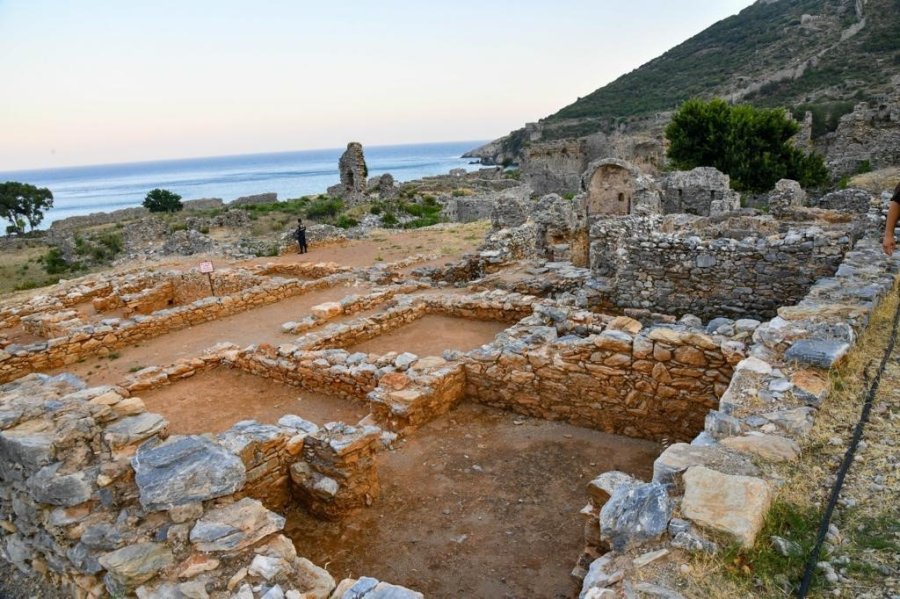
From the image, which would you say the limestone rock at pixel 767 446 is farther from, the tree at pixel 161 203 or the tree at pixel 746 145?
the tree at pixel 161 203

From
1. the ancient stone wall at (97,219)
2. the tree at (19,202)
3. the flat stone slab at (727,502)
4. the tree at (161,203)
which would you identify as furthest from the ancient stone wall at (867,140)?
the tree at (19,202)

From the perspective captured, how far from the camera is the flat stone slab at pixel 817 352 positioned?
181 inches

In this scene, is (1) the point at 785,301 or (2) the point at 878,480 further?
(1) the point at 785,301

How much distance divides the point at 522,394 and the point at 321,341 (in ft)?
13.4

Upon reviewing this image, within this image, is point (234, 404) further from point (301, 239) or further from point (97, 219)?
point (97, 219)

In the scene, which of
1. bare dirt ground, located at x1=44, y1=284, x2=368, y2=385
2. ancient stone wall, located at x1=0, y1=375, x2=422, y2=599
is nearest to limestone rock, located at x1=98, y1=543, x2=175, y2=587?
ancient stone wall, located at x1=0, y1=375, x2=422, y2=599

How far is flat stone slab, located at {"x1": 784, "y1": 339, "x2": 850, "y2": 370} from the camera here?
461 centimetres

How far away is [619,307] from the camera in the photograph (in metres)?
10.0

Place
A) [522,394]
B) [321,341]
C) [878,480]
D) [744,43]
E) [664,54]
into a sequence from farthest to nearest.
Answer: [664,54] < [744,43] < [321,341] < [522,394] < [878,480]

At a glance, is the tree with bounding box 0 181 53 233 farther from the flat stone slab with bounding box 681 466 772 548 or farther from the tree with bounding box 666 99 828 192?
the flat stone slab with bounding box 681 466 772 548

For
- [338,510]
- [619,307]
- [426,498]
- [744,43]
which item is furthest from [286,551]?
[744,43]

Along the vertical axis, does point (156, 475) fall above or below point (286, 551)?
above

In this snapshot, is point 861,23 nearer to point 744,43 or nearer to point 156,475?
point 744,43

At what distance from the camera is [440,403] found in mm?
7238
